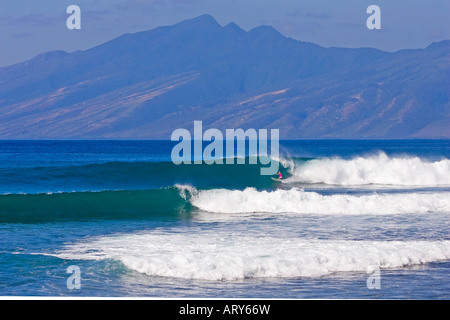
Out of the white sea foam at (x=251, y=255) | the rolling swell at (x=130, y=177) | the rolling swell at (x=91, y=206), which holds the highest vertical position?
the rolling swell at (x=130, y=177)

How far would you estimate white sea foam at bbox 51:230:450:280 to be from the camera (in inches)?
460

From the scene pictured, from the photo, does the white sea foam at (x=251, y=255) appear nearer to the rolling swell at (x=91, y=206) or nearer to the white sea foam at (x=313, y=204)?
the rolling swell at (x=91, y=206)

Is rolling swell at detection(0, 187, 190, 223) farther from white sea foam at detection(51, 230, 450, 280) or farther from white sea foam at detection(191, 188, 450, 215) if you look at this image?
white sea foam at detection(51, 230, 450, 280)

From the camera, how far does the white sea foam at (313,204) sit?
21594 millimetres

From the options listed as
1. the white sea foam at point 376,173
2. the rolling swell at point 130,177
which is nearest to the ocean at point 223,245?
the rolling swell at point 130,177

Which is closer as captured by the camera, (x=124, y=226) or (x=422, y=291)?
(x=422, y=291)

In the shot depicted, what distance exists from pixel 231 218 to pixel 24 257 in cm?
850

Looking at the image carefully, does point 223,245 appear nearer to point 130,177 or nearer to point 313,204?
point 313,204

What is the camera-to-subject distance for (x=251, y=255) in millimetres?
12484

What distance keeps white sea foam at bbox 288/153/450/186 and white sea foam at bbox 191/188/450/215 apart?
48.3ft

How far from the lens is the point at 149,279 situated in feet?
37.2

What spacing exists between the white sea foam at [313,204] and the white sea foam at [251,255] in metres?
7.04
